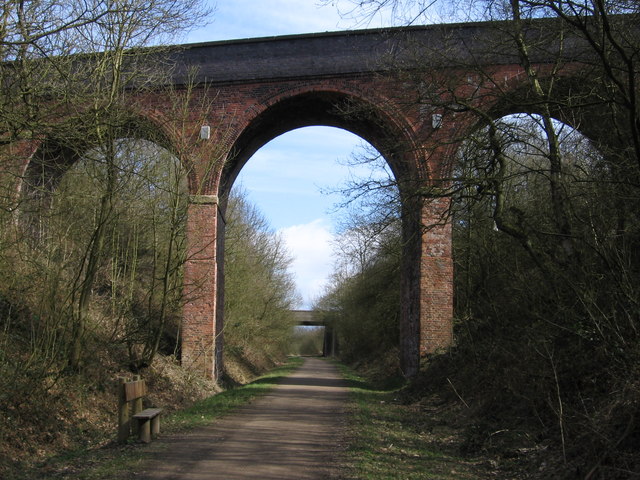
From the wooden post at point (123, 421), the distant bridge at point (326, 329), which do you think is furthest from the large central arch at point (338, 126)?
the distant bridge at point (326, 329)

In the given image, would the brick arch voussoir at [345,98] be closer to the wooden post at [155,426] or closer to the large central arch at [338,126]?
the large central arch at [338,126]

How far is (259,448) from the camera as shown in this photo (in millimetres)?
7688

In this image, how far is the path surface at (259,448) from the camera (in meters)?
6.38

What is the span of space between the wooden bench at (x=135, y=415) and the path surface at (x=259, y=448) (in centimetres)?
33

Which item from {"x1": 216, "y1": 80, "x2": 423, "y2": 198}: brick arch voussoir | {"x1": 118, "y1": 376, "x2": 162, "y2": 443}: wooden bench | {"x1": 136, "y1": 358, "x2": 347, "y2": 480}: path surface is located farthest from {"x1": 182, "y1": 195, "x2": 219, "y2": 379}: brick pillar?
{"x1": 118, "y1": 376, "x2": 162, "y2": 443}: wooden bench

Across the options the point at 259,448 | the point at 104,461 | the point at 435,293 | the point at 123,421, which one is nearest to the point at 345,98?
the point at 435,293

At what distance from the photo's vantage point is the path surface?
6378mm

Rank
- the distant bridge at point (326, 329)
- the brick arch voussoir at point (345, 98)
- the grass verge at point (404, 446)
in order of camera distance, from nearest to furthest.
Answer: the grass verge at point (404, 446) → the brick arch voussoir at point (345, 98) → the distant bridge at point (326, 329)

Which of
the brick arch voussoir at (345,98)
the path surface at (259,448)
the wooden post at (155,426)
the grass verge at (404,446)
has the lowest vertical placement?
the grass verge at (404,446)

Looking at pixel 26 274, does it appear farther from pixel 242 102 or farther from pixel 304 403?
pixel 242 102

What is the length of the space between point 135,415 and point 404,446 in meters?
3.48

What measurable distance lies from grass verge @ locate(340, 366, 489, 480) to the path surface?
1.01 feet

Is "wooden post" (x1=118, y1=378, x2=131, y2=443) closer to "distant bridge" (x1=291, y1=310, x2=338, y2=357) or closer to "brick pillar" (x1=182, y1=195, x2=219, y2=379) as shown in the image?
"brick pillar" (x1=182, y1=195, x2=219, y2=379)

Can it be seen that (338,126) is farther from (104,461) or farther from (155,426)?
(104,461)
